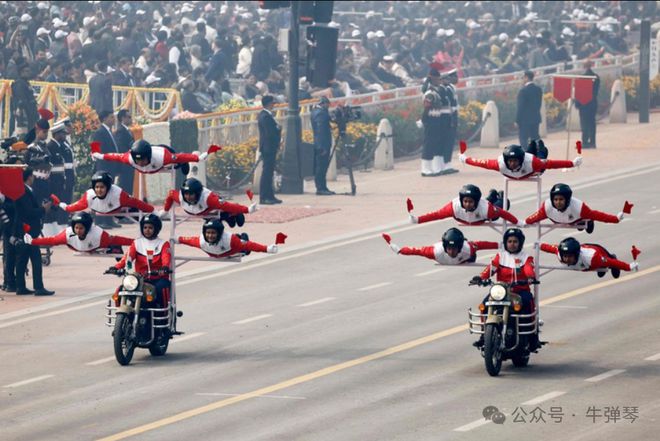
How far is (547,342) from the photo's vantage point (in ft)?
61.4

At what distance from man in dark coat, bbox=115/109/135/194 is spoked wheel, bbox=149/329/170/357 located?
31.3 ft

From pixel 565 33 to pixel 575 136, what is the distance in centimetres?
1523

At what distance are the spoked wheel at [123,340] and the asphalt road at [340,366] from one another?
161mm

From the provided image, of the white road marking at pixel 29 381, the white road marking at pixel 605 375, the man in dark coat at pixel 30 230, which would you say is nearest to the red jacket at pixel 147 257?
the white road marking at pixel 29 381

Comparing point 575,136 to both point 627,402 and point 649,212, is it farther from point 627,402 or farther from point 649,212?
point 627,402

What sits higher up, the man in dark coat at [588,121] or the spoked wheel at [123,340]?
the spoked wheel at [123,340]

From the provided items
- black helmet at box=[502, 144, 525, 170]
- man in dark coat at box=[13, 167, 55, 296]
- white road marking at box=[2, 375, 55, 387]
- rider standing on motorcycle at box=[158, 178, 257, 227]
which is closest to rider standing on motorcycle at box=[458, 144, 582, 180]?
black helmet at box=[502, 144, 525, 170]

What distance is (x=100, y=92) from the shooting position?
33.1 metres

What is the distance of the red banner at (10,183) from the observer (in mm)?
22156

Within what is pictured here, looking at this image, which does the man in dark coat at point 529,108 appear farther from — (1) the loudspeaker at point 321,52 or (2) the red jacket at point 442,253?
(2) the red jacket at point 442,253

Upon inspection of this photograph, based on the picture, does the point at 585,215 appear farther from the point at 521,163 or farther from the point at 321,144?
the point at 321,144

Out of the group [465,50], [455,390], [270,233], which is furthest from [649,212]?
[465,50]

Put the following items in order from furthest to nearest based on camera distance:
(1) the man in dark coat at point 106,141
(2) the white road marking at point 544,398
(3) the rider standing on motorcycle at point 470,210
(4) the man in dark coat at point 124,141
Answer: (4) the man in dark coat at point 124,141 → (1) the man in dark coat at point 106,141 → (3) the rider standing on motorcycle at point 470,210 → (2) the white road marking at point 544,398

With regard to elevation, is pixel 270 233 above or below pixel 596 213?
below
